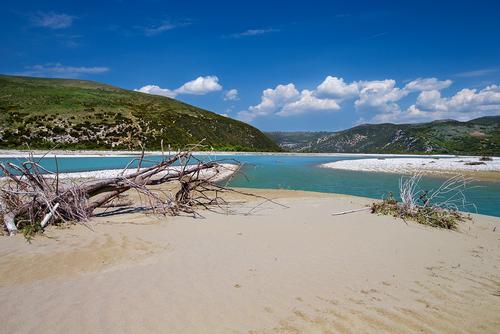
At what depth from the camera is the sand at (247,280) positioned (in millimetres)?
3443

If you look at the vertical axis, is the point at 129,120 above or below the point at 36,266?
above

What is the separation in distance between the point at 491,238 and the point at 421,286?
13.8ft

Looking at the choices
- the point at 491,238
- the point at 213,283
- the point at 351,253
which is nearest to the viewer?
the point at 213,283

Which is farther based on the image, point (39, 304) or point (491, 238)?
point (491, 238)

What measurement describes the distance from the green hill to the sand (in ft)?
122

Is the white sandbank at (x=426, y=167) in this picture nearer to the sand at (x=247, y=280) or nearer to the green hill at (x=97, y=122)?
the green hill at (x=97, y=122)

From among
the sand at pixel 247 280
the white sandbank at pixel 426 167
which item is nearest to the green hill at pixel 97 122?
the white sandbank at pixel 426 167

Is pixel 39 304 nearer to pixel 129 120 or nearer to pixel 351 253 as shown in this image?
pixel 351 253

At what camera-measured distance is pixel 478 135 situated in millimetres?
117812

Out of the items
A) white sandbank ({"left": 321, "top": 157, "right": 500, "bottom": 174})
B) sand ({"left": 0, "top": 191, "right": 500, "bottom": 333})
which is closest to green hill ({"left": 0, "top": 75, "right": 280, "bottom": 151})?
white sandbank ({"left": 321, "top": 157, "right": 500, "bottom": 174})

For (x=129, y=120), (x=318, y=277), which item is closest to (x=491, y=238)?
(x=318, y=277)

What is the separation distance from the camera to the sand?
3.44 metres

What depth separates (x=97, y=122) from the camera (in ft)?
213

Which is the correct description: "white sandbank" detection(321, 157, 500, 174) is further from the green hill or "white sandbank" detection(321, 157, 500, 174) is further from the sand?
the sand
